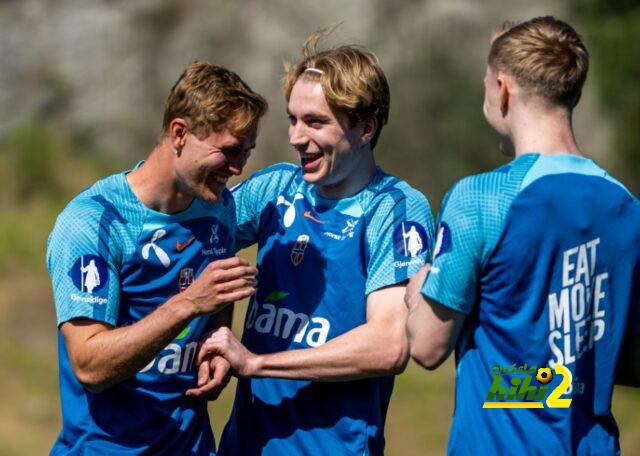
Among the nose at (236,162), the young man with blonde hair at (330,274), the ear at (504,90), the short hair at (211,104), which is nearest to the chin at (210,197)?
the nose at (236,162)

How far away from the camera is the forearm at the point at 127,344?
3.59m

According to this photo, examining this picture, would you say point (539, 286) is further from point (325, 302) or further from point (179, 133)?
point (179, 133)

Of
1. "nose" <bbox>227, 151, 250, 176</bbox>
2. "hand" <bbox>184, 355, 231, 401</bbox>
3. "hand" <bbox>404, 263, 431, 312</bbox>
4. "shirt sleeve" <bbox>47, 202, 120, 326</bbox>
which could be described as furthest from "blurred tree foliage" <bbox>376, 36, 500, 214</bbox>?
"hand" <bbox>404, 263, 431, 312</bbox>

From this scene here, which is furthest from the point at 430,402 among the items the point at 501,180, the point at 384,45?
the point at 501,180

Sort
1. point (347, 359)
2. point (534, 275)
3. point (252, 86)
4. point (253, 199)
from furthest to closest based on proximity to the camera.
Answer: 1. point (252, 86)
2. point (253, 199)
3. point (347, 359)
4. point (534, 275)

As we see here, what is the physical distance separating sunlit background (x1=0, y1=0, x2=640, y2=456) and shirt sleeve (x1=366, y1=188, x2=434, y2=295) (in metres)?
8.17

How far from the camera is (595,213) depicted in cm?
319

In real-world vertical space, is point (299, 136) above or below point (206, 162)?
above

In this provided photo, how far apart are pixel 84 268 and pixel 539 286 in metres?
1.52

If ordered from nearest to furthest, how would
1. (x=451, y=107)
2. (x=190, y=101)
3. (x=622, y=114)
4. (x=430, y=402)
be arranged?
1. (x=190, y=101)
2. (x=430, y=402)
3. (x=622, y=114)
4. (x=451, y=107)

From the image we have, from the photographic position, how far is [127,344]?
11.8 feet

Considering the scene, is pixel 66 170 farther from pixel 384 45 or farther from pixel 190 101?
pixel 190 101

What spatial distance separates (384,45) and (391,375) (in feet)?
52.5

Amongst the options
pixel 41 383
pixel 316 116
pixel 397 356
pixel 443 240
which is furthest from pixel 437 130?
pixel 443 240
